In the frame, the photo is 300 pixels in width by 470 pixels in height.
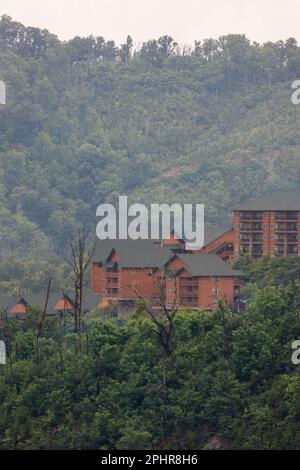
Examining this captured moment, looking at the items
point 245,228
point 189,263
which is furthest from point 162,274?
point 245,228

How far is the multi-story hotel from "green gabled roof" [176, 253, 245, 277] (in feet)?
18.6

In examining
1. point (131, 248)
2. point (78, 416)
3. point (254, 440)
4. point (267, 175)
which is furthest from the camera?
point (267, 175)

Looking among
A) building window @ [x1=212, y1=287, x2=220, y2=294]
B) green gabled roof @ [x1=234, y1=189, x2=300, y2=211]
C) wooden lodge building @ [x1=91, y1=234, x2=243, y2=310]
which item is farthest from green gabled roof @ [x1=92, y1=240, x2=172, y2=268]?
green gabled roof @ [x1=234, y1=189, x2=300, y2=211]

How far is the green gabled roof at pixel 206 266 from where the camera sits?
10719cm

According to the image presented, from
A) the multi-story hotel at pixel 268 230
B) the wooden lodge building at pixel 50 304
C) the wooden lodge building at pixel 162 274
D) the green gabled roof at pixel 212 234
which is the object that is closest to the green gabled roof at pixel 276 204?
the multi-story hotel at pixel 268 230

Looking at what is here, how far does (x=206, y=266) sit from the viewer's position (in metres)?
108

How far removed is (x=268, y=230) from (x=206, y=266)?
8079mm

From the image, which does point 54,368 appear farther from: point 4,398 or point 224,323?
point 224,323

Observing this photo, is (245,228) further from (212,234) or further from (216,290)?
(216,290)

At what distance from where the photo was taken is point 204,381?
80.9 metres

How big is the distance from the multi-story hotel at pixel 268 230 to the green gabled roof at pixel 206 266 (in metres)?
5.68

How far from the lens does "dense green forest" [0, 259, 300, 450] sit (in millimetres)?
77312

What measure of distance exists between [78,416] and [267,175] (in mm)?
110757
